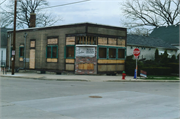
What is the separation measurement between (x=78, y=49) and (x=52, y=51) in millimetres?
4199

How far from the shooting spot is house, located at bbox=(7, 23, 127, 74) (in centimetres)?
2692

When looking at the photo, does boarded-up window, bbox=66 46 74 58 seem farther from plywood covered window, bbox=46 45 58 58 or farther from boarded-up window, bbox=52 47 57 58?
boarded-up window, bbox=52 47 57 58

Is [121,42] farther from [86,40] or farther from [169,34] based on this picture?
[169,34]

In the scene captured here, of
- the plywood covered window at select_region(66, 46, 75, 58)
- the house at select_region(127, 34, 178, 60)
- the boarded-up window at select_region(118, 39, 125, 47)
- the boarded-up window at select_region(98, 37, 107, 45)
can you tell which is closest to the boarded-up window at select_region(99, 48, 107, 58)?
the boarded-up window at select_region(98, 37, 107, 45)

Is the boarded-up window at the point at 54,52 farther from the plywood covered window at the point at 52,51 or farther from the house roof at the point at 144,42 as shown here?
the house roof at the point at 144,42

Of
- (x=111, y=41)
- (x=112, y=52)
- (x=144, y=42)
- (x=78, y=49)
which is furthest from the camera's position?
(x=144, y=42)

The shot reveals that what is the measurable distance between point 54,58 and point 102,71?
5986 mm

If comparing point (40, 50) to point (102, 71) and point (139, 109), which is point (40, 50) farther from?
point (139, 109)

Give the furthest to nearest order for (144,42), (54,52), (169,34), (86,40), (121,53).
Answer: (169,34), (144,42), (121,53), (54,52), (86,40)

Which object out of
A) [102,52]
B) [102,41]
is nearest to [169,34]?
[102,41]

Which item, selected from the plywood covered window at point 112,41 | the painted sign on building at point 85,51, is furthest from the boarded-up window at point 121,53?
the painted sign on building at point 85,51

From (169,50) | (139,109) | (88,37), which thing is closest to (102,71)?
(88,37)

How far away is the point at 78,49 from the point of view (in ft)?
88.2

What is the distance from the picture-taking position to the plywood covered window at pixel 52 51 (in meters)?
29.2
